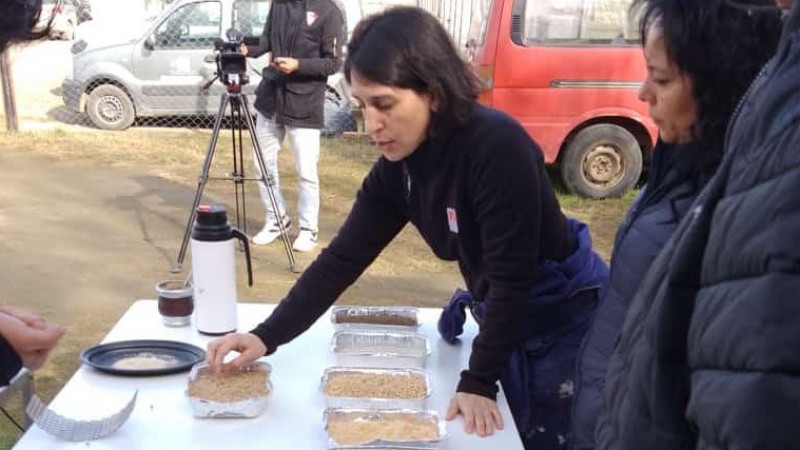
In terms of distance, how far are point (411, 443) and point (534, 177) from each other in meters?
0.57

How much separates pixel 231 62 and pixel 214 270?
288 cm

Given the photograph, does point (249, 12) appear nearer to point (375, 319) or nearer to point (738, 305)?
point (375, 319)

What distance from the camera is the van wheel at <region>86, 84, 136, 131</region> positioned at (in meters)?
8.72

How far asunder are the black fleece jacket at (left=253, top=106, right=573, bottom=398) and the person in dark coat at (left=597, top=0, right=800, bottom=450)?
87 centimetres

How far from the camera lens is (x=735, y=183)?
690 millimetres

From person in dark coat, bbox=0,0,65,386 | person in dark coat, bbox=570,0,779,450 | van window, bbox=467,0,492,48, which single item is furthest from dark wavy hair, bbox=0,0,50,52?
van window, bbox=467,0,492,48

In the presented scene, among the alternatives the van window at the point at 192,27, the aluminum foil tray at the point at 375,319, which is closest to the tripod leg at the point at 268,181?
the aluminum foil tray at the point at 375,319

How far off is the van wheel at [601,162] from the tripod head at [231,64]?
2696 millimetres

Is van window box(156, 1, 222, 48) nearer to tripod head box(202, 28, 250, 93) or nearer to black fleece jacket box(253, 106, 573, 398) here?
tripod head box(202, 28, 250, 93)

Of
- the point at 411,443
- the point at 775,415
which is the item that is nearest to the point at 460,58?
the point at 411,443

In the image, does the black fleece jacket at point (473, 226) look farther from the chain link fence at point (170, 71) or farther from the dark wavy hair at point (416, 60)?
the chain link fence at point (170, 71)

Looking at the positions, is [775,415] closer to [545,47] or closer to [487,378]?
[487,378]

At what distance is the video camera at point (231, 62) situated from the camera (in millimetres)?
4672

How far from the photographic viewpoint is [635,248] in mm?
1557
